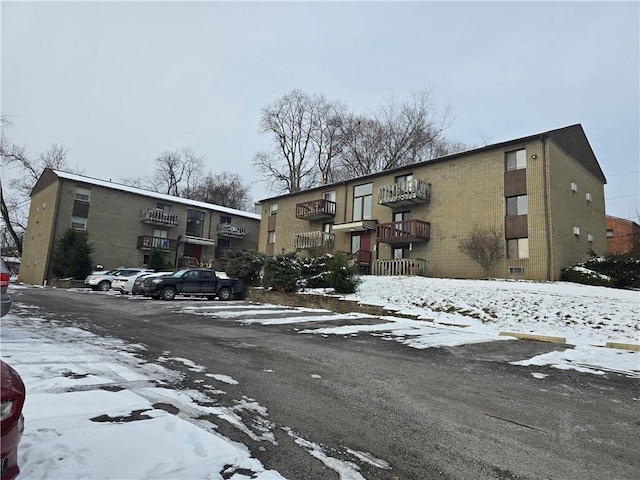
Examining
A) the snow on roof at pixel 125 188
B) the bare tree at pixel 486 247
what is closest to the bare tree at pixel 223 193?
the snow on roof at pixel 125 188

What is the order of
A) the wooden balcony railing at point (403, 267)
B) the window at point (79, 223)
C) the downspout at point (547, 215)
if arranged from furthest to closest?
1. the window at point (79, 223)
2. the wooden balcony railing at point (403, 267)
3. the downspout at point (547, 215)

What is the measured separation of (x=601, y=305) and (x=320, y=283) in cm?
1020

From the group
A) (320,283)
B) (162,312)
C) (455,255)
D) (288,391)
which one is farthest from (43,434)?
(455,255)

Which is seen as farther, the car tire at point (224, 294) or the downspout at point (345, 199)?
the downspout at point (345, 199)

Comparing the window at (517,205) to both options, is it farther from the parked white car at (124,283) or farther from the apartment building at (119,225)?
the apartment building at (119,225)

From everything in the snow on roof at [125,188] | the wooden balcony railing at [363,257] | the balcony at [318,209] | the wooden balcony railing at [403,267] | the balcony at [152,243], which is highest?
the snow on roof at [125,188]

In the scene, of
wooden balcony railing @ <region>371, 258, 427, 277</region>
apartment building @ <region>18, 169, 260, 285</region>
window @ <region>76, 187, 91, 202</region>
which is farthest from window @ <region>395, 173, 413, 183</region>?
window @ <region>76, 187, 91, 202</region>

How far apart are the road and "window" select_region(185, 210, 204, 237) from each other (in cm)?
3236

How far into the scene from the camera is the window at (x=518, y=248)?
705 inches

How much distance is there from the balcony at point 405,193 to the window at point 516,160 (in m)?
4.11

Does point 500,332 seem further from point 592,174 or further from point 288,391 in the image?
point 592,174

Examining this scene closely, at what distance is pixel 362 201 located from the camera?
2547cm

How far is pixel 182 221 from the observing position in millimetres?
38500

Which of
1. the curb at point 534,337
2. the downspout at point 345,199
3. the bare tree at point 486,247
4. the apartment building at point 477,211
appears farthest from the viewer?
the downspout at point 345,199
